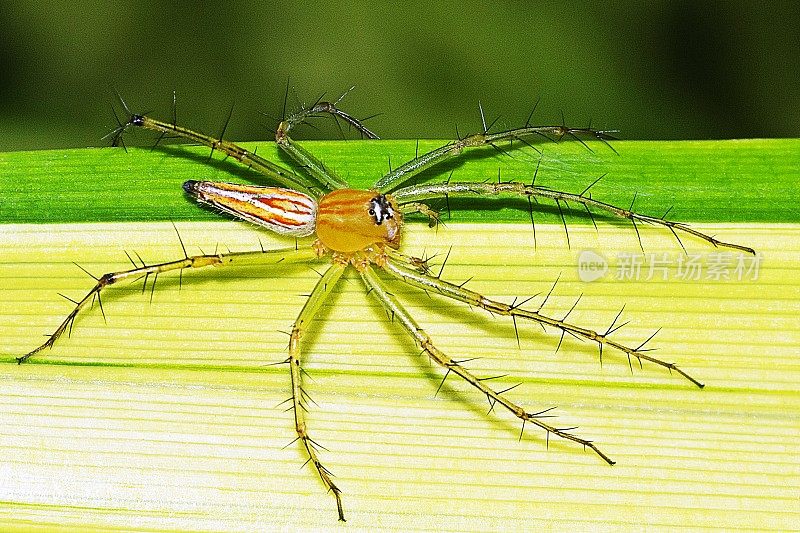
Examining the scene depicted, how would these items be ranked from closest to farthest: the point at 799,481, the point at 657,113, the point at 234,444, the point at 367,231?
the point at 799,481, the point at 234,444, the point at 367,231, the point at 657,113

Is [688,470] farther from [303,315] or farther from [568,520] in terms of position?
[303,315]

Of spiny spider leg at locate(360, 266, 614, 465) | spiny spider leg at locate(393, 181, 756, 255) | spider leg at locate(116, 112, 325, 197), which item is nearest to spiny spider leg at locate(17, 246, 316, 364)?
spider leg at locate(116, 112, 325, 197)

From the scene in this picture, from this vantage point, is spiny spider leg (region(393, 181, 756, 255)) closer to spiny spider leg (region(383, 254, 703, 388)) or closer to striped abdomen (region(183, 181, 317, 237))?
spiny spider leg (region(383, 254, 703, 388))

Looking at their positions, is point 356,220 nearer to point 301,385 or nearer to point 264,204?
point 264,204

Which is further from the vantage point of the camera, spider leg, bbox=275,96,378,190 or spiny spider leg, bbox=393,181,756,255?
spider leg, bbox=275,96,378,190

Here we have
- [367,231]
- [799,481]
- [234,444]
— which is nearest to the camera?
[799,481]

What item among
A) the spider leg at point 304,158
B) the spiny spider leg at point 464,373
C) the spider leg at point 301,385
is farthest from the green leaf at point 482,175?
the spider leg at point 301,385

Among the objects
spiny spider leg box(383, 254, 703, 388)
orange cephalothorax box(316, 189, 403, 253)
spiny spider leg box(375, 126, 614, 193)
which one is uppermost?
spiny spider leg box(375, 126, 614, 193)

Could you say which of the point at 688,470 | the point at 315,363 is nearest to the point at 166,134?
the point at 315,363
